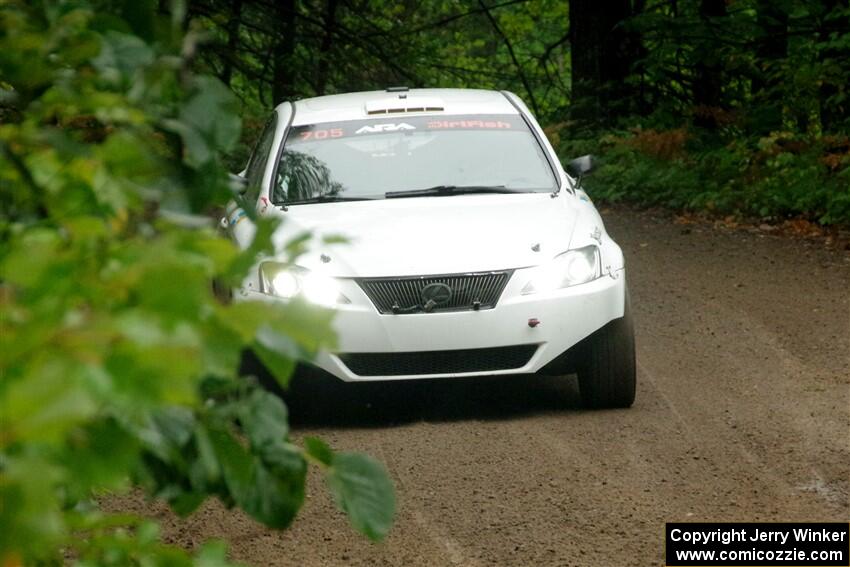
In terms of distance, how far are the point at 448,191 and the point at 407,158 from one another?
0.47m

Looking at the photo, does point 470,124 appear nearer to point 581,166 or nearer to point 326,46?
point 581,166

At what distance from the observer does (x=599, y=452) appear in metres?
6.49

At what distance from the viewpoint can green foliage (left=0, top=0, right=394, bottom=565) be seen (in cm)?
113

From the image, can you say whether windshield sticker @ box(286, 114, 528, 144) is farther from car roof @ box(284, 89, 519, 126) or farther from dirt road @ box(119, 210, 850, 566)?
dirt road @ box(119, 210, 850, 566)

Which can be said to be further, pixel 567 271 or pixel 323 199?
pixel 323 199

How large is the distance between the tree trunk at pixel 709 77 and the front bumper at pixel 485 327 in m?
11.7

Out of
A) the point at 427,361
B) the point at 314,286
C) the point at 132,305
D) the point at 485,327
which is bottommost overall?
the point at 427,361

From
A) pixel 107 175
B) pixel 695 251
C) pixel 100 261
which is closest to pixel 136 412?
pixel 100 261

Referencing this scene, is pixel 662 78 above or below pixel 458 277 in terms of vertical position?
below

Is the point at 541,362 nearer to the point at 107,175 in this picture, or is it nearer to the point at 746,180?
the point at 107,175

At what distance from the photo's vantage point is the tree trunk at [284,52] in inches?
778

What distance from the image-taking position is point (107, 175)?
64.2 inches

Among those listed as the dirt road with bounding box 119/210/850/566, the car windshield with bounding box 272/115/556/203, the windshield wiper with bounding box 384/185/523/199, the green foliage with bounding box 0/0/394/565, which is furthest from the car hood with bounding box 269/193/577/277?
the green foliage with bounding box 0/0/394/565

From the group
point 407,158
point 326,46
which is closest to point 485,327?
point 407,158
